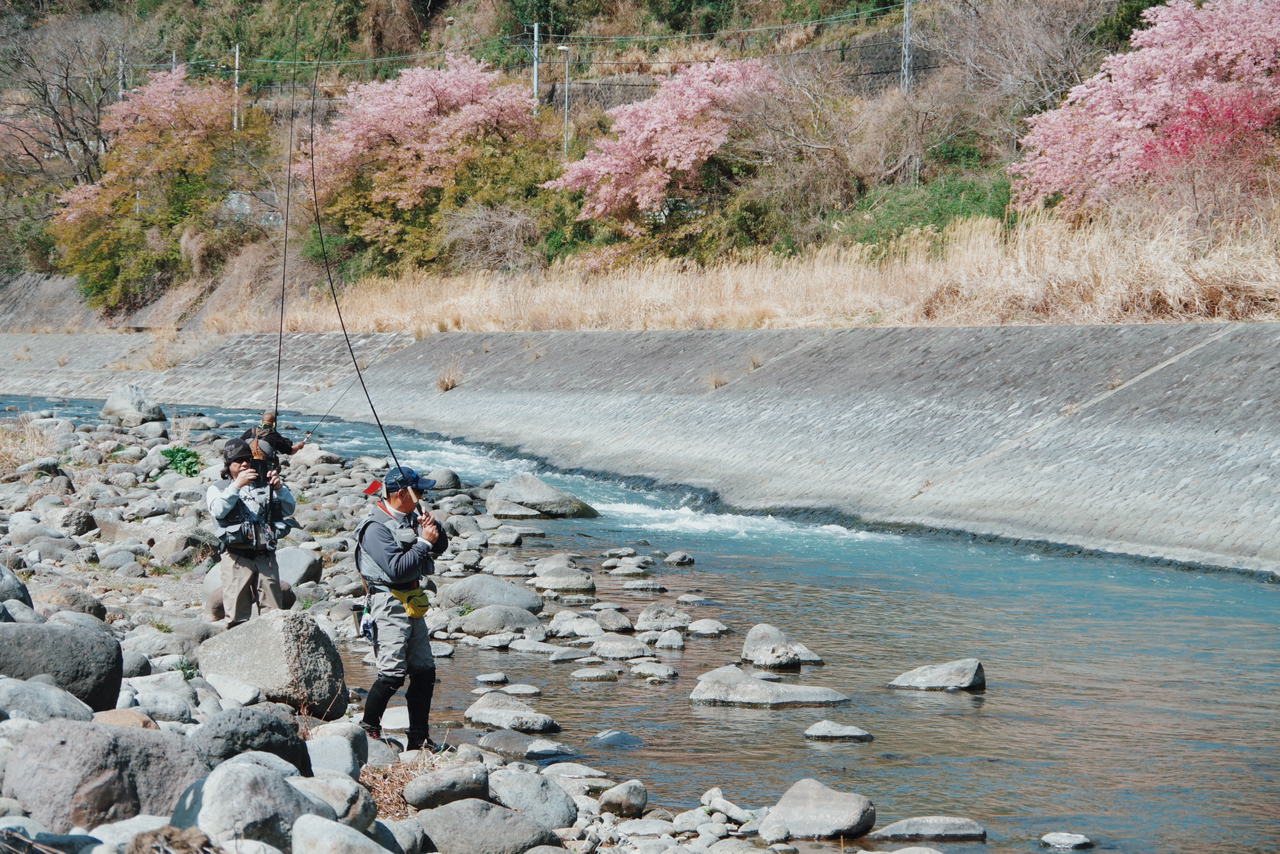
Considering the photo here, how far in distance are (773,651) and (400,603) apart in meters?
2.32

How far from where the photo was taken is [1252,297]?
1262cm

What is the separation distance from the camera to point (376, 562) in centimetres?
534

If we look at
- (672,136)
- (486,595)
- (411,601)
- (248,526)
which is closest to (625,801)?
(411,601)

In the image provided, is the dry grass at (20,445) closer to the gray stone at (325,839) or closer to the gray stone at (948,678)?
the gray stone at (948,678)

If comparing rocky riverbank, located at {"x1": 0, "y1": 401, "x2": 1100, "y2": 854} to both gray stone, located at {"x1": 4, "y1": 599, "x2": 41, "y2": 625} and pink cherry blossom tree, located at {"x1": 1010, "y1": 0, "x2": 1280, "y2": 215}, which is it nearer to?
gray stone, located at {"x1": 4, "y1": 599, "x2": 41, "y2": 625}

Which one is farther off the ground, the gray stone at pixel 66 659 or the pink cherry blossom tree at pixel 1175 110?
the pink cherry blossom tree at pixel 1175 110

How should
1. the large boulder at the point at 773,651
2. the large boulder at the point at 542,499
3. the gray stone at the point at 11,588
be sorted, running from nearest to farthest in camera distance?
the gray stone at the point at 11,588 < the large boulder at the point at 773,651 < the large boulder at the point at 542,499

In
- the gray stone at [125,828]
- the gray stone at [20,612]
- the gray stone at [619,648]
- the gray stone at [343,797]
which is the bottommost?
the gray stone at [619,648]

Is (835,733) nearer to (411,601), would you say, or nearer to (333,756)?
(411,601)

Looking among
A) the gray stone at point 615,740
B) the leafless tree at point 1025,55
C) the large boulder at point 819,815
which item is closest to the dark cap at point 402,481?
the gray stone at point 615,740

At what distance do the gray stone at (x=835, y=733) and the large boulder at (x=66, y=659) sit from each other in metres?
2.99

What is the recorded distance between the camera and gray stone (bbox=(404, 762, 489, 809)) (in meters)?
4.42

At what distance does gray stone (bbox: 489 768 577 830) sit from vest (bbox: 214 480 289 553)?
120 inches

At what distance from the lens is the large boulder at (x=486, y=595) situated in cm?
809
